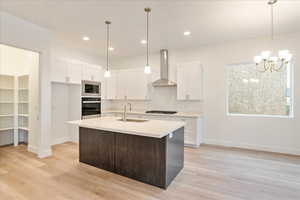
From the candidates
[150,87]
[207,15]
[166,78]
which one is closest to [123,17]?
[207,15]

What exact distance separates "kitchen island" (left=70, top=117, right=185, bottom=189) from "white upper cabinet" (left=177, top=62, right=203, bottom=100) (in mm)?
1954

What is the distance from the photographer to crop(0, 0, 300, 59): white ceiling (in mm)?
2588

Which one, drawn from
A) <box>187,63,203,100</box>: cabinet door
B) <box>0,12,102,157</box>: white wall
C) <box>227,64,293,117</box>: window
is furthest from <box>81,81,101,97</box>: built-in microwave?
<box>227,64,293,117</box>: window

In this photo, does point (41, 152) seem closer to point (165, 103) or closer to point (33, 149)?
point (33, 149)

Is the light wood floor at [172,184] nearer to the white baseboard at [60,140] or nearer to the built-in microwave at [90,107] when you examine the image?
the white baseboard at [60,140]

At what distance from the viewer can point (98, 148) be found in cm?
296

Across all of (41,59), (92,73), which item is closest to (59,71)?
(41,59)

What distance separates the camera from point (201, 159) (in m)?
3.46

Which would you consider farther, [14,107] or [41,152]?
[14,107]

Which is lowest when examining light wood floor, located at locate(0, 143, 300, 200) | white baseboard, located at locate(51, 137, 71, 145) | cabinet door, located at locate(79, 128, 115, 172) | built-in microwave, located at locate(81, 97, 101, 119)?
light wood floor, located at locate(0, 143, 300, 200)

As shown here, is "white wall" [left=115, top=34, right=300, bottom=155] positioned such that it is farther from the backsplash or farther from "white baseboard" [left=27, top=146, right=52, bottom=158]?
"white baseboard" [left=27, top=146, right=52, bottom=158]

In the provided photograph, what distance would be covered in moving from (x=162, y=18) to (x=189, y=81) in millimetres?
2099

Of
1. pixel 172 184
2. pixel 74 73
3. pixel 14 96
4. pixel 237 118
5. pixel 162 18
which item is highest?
Answer: pixel 162 18

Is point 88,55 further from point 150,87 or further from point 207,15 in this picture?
A: point 207,15
